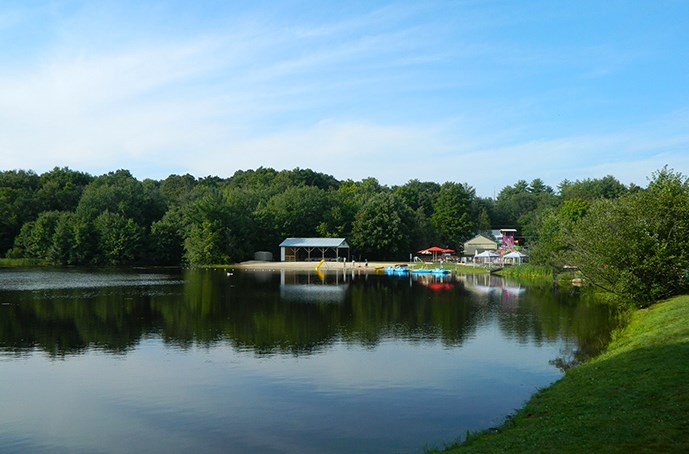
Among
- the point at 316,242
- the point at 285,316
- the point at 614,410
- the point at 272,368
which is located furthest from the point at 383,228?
the point at 614,410

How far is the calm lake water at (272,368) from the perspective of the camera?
1188 cm

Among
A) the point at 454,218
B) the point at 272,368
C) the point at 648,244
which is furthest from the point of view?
the point at 454,218

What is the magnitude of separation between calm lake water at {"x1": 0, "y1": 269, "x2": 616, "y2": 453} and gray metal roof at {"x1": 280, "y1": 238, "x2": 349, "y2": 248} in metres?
40.9

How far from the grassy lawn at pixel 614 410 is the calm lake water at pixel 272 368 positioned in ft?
4.06

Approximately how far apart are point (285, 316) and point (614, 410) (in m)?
19.4

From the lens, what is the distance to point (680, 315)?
19781 mm

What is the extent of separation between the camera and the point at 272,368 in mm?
17422

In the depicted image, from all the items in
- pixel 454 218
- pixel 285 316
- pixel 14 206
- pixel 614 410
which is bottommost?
pixel 285 316

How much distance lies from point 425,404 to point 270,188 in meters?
83.7

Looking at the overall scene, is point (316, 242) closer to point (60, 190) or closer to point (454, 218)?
point (454, 218)

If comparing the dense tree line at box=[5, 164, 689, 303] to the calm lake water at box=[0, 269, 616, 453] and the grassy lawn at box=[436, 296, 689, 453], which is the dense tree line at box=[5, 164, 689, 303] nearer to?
the calm lake water at box=[0, 269, 616, 453]

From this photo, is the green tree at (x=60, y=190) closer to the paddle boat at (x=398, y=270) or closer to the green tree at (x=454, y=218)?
the paddle boat at (x=398, y=270)

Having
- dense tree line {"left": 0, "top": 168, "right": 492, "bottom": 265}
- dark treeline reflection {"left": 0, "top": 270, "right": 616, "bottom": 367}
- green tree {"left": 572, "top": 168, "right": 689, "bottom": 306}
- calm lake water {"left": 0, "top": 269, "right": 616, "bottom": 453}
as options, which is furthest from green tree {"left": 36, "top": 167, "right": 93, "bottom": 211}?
green tree {"left": 572, "top": 168, "right": 689, "bottom": 306}

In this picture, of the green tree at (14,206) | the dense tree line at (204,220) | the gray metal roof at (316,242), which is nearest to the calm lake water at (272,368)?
the dense tree line at (204,220)
